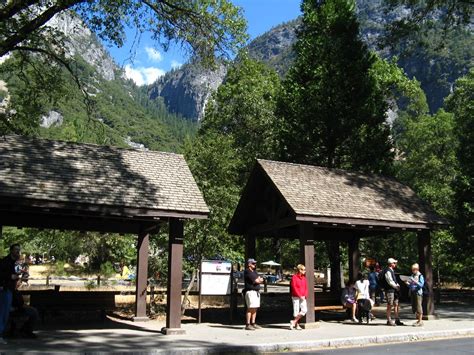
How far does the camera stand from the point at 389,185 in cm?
1766

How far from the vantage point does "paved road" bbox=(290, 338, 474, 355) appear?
31.1 feet

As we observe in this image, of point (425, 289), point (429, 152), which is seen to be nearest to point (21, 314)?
point (425, 289)

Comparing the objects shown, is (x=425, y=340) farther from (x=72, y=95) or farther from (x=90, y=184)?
(x=72, y=95)

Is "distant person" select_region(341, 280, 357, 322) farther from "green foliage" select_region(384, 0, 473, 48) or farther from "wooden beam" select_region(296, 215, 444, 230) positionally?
"green foliage" select_region(384, 0, 473, 48)

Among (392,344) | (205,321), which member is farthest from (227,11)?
(392,344)

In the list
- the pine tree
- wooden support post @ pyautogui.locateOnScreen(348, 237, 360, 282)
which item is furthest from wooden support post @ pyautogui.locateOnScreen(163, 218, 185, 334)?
the pine tree

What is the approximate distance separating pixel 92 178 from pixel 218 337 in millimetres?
5158

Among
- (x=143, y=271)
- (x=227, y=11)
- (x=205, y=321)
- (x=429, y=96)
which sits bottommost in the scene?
(x=205, y=321)

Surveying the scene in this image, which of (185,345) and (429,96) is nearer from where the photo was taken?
(185,345)

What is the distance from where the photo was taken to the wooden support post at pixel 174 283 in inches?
464

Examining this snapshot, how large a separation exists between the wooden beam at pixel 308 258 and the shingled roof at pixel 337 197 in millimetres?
508

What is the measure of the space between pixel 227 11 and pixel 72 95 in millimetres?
6807

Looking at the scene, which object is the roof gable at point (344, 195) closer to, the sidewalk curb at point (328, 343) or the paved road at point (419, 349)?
the sidewalk curb at point (328, 343)

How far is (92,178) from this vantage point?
41.1 ft
